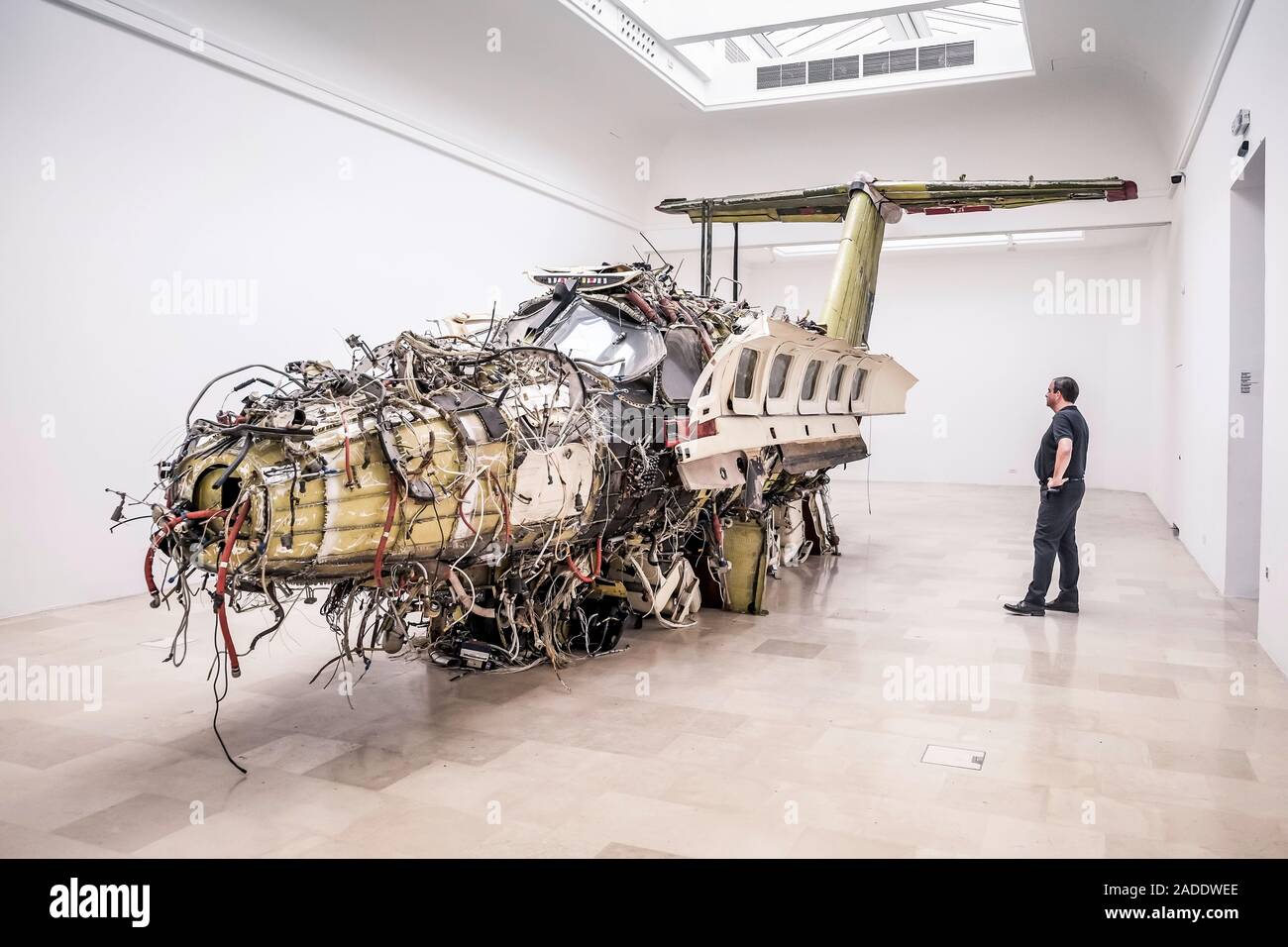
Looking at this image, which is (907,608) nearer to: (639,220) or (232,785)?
(232,785)

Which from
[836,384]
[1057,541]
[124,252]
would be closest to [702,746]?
[1057,541]

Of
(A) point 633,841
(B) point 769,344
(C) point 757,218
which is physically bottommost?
(A) point 633,841

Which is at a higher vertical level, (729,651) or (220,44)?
(220,44)

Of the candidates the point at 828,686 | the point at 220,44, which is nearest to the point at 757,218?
the point at 220,44

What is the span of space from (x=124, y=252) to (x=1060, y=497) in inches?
308

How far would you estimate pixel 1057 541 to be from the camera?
21.8 ft

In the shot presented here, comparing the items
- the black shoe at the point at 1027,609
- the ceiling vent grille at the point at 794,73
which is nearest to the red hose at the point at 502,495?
the black shoe at the point at 1027,609

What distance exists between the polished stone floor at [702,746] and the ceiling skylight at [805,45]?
24.8 feet

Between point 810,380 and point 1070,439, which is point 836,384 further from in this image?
point 1070,439

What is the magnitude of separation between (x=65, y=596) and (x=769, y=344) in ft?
19.5

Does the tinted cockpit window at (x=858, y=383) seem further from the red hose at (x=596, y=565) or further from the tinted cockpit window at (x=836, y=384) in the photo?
the red hose at (x=596, y=565)

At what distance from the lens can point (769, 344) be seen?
583 centimetres

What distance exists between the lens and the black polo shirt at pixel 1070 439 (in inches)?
258

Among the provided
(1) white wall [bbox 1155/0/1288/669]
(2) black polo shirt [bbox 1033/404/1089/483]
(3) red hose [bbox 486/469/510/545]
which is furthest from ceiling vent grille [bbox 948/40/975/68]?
(3) red hose [bbox 486/469/510/545]
